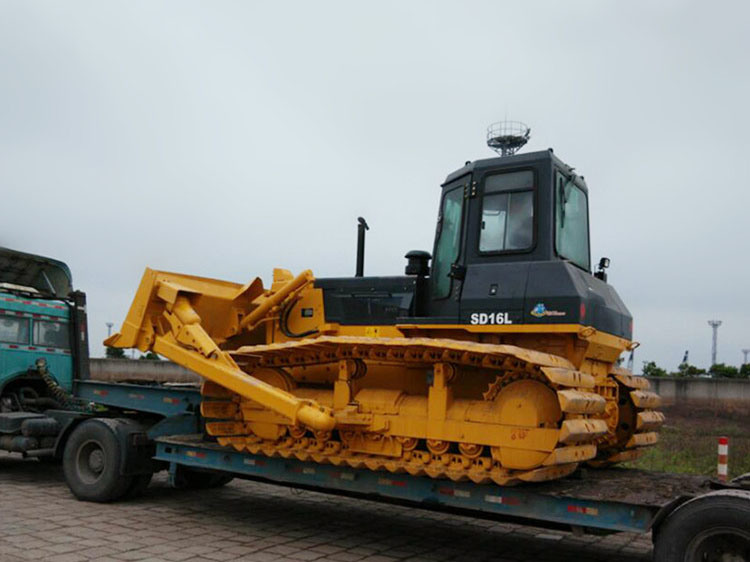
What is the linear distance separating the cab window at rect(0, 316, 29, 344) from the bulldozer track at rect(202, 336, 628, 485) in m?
4.25

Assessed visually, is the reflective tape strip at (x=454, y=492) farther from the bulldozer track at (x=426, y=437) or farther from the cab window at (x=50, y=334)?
the cab window at (x=50, y=334)

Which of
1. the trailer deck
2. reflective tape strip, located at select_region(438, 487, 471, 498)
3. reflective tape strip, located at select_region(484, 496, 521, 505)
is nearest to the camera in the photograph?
the trailer deck

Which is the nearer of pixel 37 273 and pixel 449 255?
pixel 449 255

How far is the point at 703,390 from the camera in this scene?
21.2 metres

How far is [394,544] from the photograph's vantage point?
7578 millimetres

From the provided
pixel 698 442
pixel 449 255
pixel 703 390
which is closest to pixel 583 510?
pixel 449 255

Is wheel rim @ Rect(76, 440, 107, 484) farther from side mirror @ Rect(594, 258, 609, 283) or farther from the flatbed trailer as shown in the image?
side mirror @ Rect(594, 258, 609, 283)

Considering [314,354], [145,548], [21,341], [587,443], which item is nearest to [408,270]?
[314,354]

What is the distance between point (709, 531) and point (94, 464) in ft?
23.0

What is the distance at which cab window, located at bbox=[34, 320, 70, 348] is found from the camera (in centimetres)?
1125

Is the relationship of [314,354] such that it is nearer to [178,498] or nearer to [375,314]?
[375,314]

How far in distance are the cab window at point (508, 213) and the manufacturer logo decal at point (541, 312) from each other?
64 centimetres

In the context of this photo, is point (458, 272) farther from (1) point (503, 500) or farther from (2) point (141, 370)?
(2) point (141, 370)

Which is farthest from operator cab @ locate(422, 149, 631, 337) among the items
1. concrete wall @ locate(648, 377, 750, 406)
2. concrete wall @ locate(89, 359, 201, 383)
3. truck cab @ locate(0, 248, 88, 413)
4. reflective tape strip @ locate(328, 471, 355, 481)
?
concrete wall @ locate(89, 359, 201, 383)
